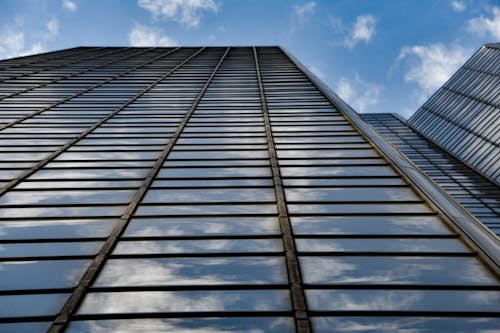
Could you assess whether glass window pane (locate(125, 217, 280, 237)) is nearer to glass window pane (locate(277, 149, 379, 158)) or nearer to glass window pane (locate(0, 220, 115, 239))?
glass window pane (locate(0, 220, 115, 239))

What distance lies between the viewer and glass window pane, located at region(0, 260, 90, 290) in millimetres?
8656

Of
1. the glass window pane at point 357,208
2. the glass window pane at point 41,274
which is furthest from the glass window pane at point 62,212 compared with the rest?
the glass window pane at point 357,208

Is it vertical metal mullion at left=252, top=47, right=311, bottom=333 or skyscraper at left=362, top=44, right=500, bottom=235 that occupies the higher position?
skyscraper at left=362, top=44, right=500, bottom=235

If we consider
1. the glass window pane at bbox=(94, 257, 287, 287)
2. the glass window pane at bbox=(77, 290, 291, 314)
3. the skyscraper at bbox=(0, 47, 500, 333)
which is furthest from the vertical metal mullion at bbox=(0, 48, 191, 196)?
the glass window pane at bbox=(77, 290, 291, 314)

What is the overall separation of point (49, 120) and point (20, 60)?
28.1 meters

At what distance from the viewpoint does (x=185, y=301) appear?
8.20 meters

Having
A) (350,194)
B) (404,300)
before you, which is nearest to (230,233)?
(350,194)

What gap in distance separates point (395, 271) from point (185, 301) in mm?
3722

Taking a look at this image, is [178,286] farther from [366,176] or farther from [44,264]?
[366,176]

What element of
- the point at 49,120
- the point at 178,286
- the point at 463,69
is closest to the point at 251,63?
the point at 49,120

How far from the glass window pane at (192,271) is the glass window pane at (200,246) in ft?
1.12

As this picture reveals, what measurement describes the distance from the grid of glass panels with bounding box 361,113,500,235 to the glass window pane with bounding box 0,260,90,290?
30998mm

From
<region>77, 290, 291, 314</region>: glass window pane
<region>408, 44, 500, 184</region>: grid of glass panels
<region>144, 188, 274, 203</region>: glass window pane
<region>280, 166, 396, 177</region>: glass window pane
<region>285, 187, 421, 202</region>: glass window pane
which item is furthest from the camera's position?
<region>408, 44, 500, 184</region>: grid of glass panels

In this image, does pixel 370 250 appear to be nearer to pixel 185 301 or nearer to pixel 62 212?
pixel 185 301
